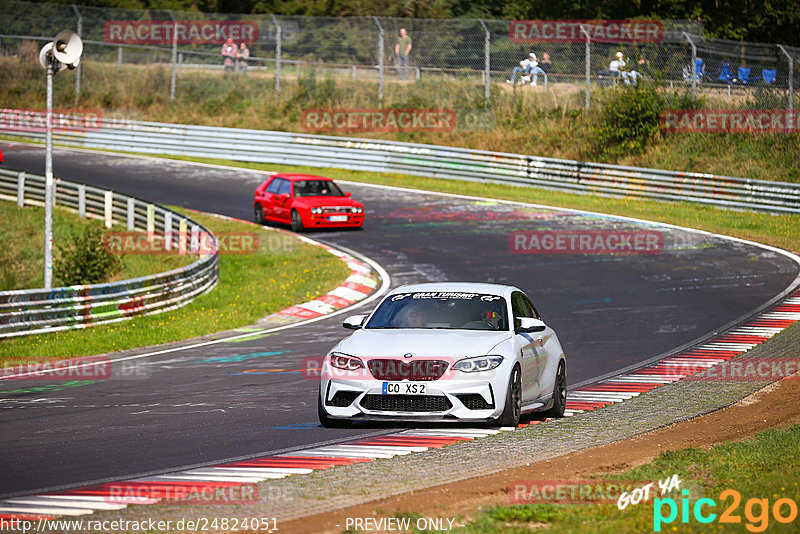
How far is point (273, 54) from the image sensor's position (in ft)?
149

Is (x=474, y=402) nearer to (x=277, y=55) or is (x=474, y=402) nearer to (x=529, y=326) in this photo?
(x=529, y=326)

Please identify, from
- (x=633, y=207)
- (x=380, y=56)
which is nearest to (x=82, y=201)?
(x=380, y=56)

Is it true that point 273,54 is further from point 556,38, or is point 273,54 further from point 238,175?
point 556,38

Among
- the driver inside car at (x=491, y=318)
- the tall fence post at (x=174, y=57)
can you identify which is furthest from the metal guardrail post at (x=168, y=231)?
the tall fence post at (x=174, y=57)

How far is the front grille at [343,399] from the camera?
34.0 feet

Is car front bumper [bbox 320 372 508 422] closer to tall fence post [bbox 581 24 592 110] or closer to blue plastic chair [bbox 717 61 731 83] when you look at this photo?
blue plastic chair [bbox 717 61 731 83]

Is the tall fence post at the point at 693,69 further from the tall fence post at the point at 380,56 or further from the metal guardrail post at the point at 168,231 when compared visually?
the metal guardrail post at the point at 168,231

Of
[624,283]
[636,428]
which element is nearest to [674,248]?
[624,283]

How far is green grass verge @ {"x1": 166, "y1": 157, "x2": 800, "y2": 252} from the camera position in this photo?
29.8 meters

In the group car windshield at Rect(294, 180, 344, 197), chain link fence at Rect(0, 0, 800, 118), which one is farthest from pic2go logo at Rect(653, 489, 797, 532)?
chain link fence at Rect(0, 0, 800, 118)

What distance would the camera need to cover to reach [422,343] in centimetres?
1052

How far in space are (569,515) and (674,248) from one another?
21412 millimetres

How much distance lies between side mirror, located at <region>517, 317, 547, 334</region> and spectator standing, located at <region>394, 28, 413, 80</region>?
106 feet

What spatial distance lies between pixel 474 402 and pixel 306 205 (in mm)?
20821
